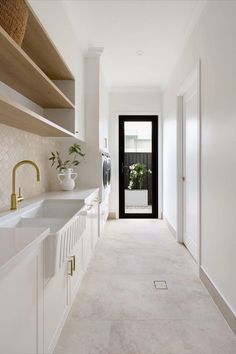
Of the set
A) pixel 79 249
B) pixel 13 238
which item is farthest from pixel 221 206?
pixel 13 238

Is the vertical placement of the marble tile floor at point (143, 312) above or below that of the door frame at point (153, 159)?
below

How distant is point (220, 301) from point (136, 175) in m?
3.59

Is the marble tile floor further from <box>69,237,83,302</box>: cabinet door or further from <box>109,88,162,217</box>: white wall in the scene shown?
<box>109,88,162,217</box>: white wall

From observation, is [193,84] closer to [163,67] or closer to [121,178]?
[163,67]

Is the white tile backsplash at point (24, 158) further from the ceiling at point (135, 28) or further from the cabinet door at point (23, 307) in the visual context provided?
the ceiling at point (135, 28)

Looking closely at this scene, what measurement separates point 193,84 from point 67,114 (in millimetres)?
1523

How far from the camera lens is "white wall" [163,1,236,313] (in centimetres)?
174

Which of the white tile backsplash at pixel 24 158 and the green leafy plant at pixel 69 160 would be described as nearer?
the white tile backsplash at pixel 24 158

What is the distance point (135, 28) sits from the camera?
2.94 m

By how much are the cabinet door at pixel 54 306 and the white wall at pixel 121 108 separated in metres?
3.60

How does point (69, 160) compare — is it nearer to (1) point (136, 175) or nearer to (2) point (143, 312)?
(2) point (143, 312)

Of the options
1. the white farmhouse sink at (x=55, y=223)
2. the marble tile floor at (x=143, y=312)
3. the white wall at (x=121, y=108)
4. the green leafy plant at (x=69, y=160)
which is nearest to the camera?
the white farmhouse sink at (x=55, y=223)

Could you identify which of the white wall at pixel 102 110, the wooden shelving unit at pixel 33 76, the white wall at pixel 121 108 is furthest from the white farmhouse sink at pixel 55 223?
the white wall at pixel 121 108

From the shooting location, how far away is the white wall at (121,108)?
5.27 meters
